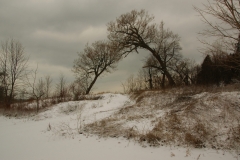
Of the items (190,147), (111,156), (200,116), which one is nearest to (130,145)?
(111,156)

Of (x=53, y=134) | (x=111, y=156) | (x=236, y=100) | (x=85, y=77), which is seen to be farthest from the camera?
(x=85, y=77)

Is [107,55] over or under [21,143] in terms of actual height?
over

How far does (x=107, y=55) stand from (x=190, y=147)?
2367 cm

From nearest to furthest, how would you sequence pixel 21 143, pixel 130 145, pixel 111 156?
pixel 111 156 → pixel 130 145 → pixel 21 143

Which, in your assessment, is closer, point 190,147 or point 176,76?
point 190,147

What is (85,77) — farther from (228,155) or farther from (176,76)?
(228,155)

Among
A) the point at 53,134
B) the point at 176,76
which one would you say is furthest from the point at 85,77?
the point at 53,134

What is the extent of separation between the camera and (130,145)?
16.7ft

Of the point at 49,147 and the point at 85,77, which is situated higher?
the point at 85,77

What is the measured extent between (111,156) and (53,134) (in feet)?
11.1

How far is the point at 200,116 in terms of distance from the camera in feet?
21.2

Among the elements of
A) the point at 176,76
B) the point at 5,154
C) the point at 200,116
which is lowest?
the point at 5,154

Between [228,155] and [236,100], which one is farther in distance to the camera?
[236,100]

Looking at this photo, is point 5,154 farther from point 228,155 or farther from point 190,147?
point 228,155
